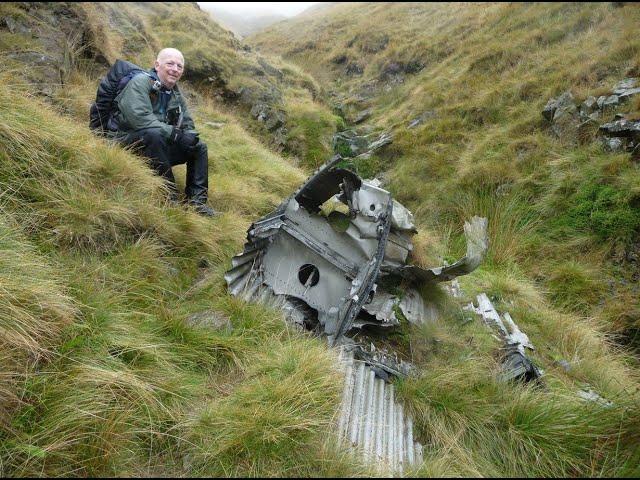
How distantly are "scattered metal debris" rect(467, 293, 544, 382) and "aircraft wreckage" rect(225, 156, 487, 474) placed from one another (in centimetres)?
59

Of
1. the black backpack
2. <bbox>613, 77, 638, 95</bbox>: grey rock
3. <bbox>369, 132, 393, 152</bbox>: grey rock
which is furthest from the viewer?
<bbox>369, 132, 393, 152</bbox>: grey rock

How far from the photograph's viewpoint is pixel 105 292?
8.43 feet

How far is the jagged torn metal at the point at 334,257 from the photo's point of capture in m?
3.30

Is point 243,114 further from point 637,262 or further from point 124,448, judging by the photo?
point 124,448

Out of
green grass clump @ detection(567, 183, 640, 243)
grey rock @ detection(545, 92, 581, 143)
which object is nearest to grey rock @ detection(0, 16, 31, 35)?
green grass clump @ detection(567, 183, 640, 243)

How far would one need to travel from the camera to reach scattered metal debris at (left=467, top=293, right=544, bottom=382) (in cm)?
287

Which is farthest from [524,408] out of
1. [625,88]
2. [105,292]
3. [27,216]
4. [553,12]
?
[553,12]

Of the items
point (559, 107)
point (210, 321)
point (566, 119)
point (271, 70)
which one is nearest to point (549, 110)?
point (559, 107)

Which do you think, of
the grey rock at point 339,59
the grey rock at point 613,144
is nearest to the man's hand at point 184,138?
the grey rock at point 613,144

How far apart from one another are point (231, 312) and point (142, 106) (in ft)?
7.73

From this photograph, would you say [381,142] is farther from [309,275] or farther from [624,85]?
[309,275]

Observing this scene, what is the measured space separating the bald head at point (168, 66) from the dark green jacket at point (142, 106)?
0.25ft

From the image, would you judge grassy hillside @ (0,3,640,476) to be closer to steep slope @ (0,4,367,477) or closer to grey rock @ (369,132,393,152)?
steep slope @ (0,4,367,477)

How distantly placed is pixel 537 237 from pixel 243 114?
712 cm
